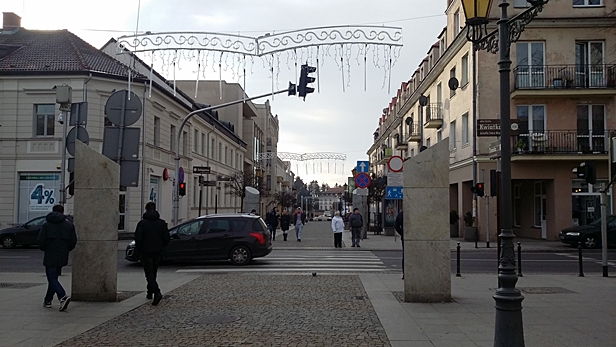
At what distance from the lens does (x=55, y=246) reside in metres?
9.93

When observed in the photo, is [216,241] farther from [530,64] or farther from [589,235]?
[530,64]

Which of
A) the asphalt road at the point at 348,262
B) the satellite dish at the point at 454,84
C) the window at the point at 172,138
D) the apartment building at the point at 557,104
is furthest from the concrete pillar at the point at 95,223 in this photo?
the window at the point at 172,138

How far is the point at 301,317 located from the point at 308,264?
9.11m

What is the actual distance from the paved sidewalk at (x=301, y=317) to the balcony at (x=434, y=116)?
83.1 feet

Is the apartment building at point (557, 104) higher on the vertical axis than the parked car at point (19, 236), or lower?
higher

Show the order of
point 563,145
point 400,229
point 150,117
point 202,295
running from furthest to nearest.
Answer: point 150,117
point 563,145
point 400,229
point 202,295

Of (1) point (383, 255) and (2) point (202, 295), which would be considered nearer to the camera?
(2) point (202, 295)

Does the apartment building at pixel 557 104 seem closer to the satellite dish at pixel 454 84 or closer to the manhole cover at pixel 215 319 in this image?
the satellite dish at pixel 454 84

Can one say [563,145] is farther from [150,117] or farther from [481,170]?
[150,117]

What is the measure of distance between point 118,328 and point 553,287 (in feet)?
30.9

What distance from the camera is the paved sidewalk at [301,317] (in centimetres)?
773

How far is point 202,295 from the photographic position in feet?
37.8

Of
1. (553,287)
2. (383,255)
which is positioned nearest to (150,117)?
(383,255)

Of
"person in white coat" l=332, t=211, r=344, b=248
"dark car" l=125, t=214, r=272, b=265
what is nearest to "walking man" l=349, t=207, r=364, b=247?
"person in white coat" l=332, t=211, r=344, b=248
